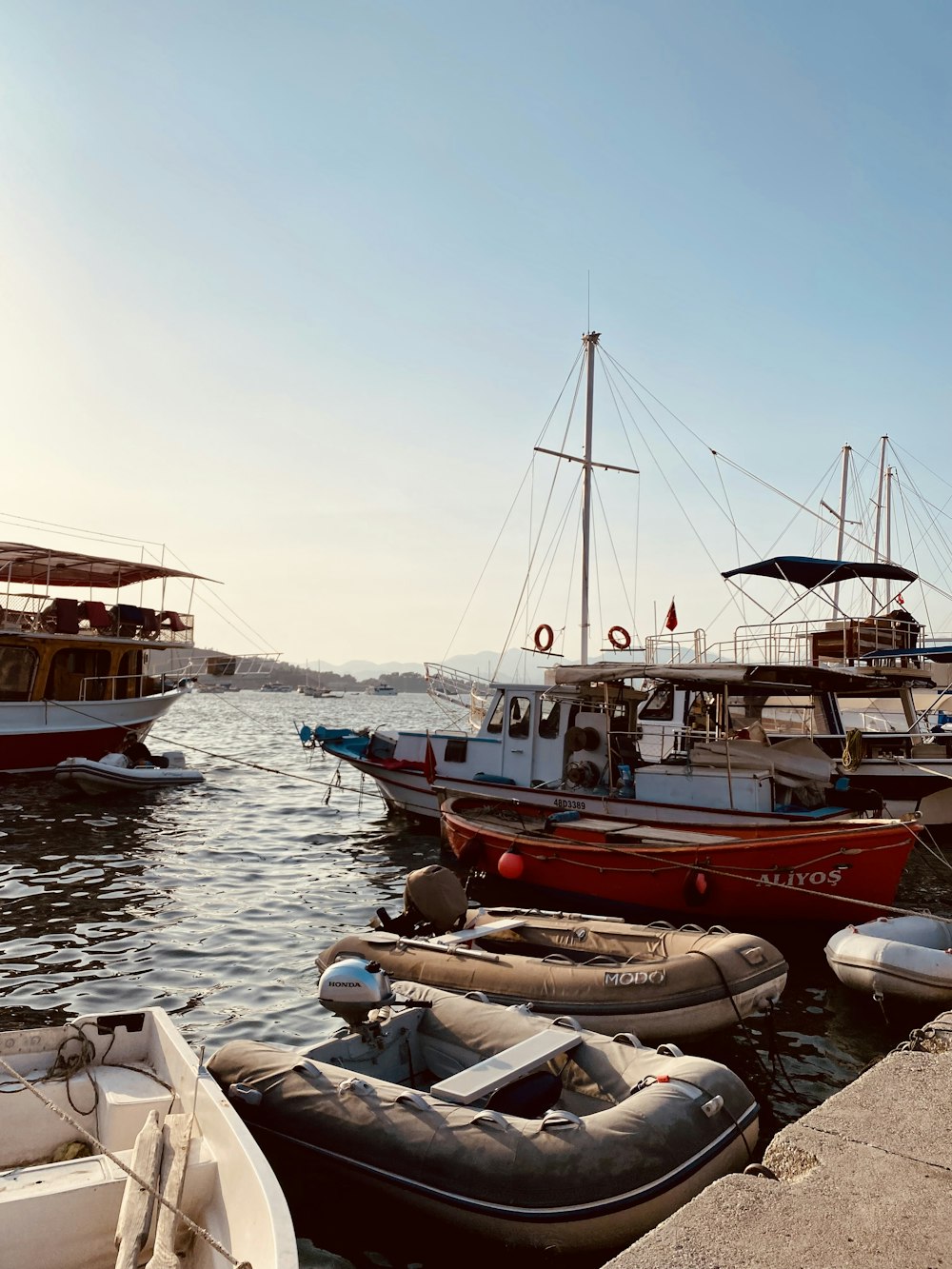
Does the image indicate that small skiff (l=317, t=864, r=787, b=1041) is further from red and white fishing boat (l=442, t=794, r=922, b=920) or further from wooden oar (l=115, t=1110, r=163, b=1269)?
wooden oar (l=115, t=1110, r=163, b=1269)

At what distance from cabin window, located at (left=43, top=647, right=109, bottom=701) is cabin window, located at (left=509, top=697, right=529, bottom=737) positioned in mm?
15849

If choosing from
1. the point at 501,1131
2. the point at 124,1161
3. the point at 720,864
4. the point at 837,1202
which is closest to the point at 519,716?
the point at 720,864

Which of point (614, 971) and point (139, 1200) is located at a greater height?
point (614, 971)

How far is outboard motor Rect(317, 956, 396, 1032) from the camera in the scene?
296 inches

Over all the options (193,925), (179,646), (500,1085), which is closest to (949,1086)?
(500,1085)

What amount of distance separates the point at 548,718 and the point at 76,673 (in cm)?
1735

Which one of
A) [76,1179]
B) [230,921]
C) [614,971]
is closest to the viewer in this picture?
[76,1179]


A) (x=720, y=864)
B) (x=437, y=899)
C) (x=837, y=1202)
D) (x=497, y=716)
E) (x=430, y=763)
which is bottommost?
(x=437, y=899)

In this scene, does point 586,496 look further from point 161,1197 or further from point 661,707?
point 161,1197

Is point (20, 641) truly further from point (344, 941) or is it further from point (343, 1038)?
point (343, 1038)

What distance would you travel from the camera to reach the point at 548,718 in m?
17.6

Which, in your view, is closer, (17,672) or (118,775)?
(118,775)

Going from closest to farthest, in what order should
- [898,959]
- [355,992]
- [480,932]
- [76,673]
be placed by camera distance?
[355,992] → [898,959] → [480,932] → [76,673]

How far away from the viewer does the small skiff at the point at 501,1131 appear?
16.8ft
